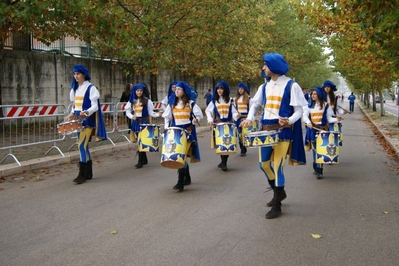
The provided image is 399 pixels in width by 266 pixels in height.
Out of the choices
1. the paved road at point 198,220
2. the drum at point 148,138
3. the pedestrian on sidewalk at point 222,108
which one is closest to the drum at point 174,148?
the paved road at point 198,220

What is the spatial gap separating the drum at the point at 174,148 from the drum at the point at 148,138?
2.80m

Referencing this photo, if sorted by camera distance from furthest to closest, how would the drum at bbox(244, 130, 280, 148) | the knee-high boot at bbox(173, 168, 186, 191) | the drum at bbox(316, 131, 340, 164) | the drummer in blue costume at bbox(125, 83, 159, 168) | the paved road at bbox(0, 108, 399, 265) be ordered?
1. the drummer in blue costume at bbox(125, 83, 159, 168)
2. the drum at bbox(316, 131, 340, 164)
3. the knee-high boot at bbox(173, 168, 186, 191)
4. the drum at bbox(244, 130, 280, 148)
5. the paved road at bbox(0, 108, 399, 265)

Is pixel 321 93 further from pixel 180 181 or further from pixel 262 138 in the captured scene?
pixel 262 138

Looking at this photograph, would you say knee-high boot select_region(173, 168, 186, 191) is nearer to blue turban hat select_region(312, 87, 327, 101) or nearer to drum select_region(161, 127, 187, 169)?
drum select_region(161, 127, 187, 169)

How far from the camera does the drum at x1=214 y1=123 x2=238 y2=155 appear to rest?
10641mm

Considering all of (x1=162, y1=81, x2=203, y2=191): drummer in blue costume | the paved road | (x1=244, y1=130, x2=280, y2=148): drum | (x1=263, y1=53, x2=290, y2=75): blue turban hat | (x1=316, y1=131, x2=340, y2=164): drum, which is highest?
(x1=263, y1=53, x2=290, y2=75): blue turban hat

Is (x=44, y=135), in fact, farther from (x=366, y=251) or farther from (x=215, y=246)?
(x=366, y=251)

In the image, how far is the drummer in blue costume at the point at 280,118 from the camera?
6.78m

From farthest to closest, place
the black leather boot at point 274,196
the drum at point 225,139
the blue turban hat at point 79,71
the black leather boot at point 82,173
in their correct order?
1. the drum at point 225,139
2. the black leather boot at point 82,173
3. the blue turban hat at point 79,71
4. the black leather boot at point 274,196

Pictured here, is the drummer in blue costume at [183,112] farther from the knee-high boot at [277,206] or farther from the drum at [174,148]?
the knee-high boot at [277,206]

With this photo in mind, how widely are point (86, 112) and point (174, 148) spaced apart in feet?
6.59

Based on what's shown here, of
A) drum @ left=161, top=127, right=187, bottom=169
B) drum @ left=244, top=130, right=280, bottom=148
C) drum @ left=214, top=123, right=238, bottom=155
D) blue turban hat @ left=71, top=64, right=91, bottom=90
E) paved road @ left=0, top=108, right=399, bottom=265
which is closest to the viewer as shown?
paved road @ left=0, top=108, right=399, bottom=265

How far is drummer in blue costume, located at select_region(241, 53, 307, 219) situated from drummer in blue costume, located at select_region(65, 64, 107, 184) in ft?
11.9

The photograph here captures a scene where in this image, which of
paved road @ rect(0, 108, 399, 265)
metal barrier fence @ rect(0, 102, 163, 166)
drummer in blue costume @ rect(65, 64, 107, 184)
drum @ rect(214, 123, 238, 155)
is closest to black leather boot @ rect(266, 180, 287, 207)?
paved road @ rect(0, 108, 399, 265)
